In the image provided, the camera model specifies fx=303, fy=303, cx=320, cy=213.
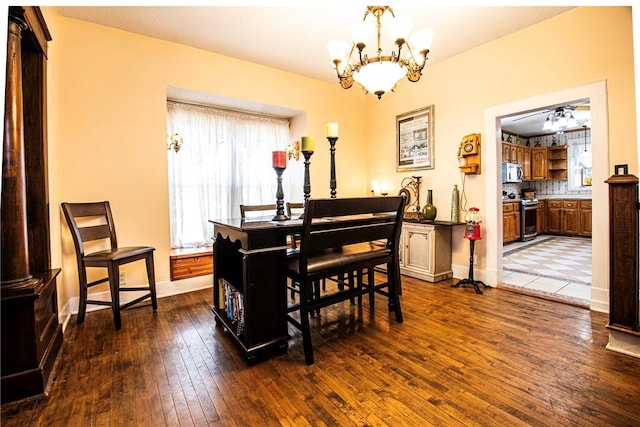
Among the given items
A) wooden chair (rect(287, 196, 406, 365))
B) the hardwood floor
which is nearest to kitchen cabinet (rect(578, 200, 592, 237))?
the hardwood floor

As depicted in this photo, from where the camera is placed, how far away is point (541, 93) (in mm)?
2947

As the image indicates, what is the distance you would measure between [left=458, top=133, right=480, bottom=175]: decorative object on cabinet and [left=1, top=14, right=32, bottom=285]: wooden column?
3.80 metres

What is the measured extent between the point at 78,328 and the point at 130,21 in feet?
9.00

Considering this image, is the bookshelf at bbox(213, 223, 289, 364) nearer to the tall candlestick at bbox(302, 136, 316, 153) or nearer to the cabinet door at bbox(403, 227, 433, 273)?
the tall candlestick at bbox(302, 136, 316, 153)

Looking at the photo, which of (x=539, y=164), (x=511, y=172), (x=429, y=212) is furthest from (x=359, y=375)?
(x=539, y=164)

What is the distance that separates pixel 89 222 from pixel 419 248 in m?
3.48

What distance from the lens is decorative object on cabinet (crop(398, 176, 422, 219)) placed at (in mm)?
4103

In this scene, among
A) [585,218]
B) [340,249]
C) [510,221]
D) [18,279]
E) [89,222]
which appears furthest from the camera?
[585,218]

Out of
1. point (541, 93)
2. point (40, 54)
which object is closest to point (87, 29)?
point (40, 54)

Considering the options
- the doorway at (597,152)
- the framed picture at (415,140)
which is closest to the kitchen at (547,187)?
the doorway at (597,152)

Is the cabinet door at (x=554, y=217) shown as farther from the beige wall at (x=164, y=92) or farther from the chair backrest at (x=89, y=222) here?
the chair backrest at (x=89, y=222)

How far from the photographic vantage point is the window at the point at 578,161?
269 inches

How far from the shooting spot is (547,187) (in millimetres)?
7430

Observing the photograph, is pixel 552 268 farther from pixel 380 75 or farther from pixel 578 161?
pixel 578 161
